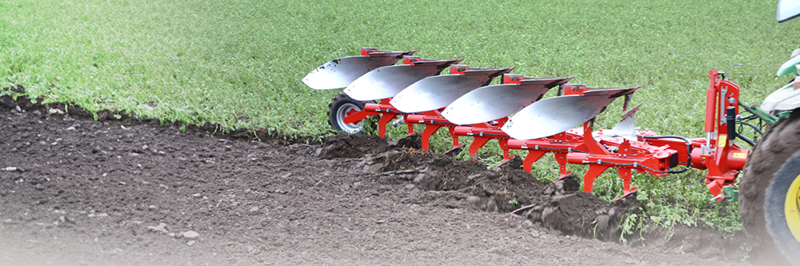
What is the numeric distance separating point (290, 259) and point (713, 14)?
13337 millimetres

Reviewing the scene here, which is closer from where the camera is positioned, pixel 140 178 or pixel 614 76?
pixel 140 178

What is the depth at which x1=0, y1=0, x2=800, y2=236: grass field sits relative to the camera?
6.43 meters

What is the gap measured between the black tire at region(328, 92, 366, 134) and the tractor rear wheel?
3.85 meters

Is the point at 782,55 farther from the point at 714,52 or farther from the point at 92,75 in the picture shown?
the point at 92,75

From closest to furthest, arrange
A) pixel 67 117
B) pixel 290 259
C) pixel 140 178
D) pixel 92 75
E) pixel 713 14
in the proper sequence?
1. pixel 290 259
2. pixel 140 178
3. pixel 67 117
4. pixel 92 75
5. pixel 713 14

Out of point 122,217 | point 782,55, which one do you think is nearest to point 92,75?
point 122,217

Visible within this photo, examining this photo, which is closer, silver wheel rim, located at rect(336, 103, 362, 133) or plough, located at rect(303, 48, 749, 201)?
plough, located at rect(303, 48, 749, 201)

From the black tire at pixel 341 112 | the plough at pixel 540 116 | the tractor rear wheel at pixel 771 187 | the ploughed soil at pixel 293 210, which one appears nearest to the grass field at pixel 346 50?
the black tire at pixel 341 112

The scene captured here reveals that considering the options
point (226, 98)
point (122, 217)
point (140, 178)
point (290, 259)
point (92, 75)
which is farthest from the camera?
point (92, 75)

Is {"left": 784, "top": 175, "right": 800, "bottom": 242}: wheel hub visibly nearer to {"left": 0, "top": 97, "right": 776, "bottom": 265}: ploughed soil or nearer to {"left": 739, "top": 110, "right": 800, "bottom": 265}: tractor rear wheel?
{"left": 739, "top": 110, "right": 800, "bottom": 265}: tractor rear wheel

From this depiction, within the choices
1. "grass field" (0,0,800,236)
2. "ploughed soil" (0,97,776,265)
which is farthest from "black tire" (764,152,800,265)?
"grass field" (0,0,800,236)

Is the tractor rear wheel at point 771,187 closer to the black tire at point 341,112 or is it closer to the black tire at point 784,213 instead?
the black tire at point 784,213

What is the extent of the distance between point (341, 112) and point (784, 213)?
425 cm

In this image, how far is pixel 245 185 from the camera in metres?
4.65
